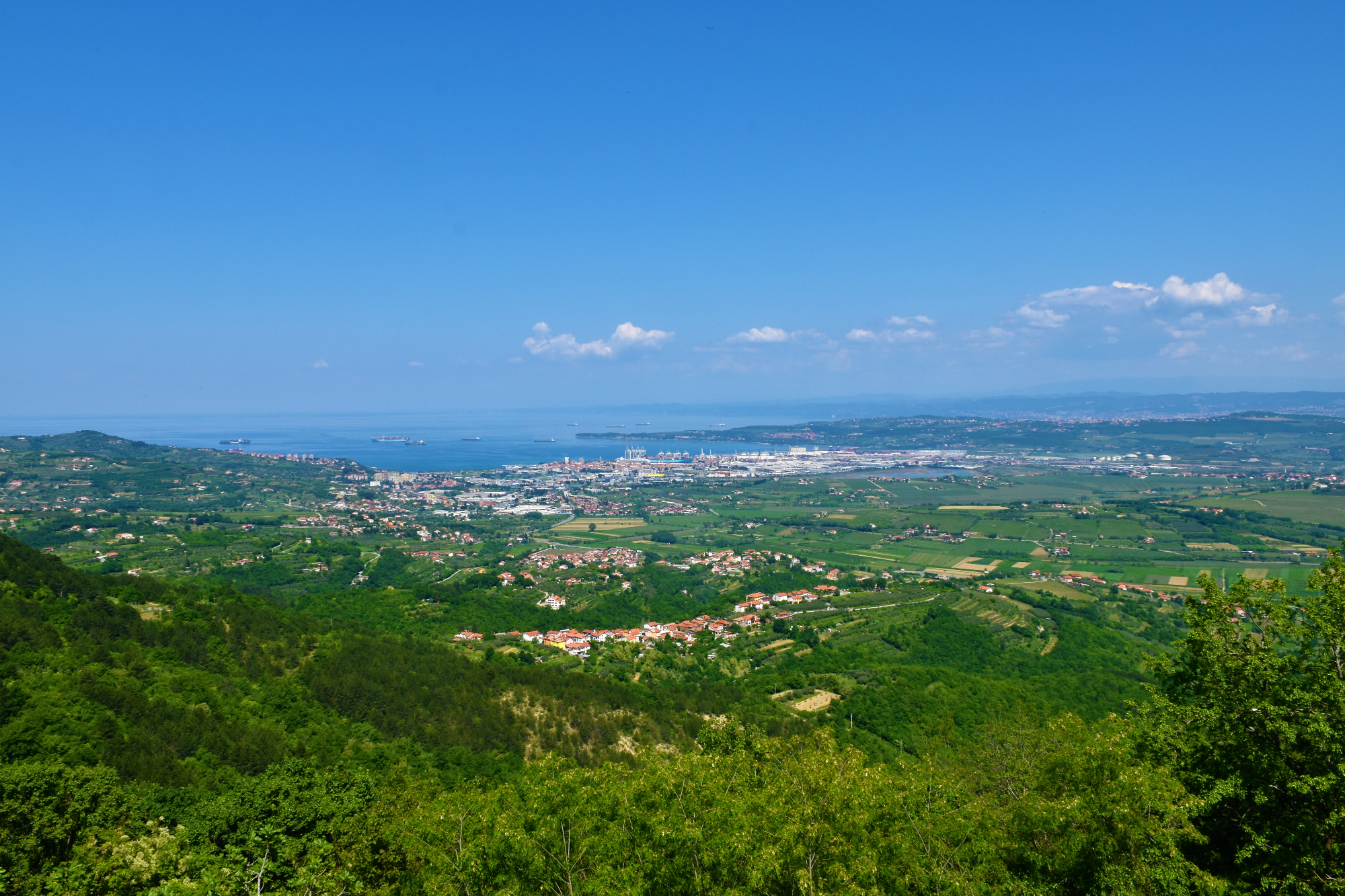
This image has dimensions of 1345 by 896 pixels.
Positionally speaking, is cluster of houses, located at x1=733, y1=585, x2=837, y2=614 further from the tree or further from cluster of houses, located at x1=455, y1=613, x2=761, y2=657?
the tree

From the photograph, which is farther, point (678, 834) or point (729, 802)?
point (729, 802)

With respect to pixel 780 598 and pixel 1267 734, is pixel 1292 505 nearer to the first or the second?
pixel 780 598

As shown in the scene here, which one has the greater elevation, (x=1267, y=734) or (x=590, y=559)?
(x=1267, y=734)

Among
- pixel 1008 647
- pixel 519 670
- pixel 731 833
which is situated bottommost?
pixel 1008 647

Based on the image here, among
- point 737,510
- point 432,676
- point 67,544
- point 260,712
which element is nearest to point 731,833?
point 260,712

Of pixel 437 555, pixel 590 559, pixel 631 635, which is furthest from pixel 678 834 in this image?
pixel 437 555

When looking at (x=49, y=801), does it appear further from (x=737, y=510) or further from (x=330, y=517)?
(x=737, y=510)

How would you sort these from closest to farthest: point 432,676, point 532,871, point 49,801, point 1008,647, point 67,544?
point 532,871 < point 49,801 < point 432,676 < point 1008,647 < point 67,544
